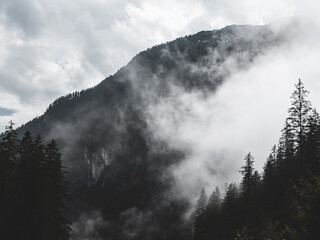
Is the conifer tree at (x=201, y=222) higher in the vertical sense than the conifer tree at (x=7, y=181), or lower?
higher

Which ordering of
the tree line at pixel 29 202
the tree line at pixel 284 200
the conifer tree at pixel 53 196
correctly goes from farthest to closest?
1. the conifer tree at pixel 53 196
2. the tree line at pixel 29 202
3. the tree line at pixel 284 200

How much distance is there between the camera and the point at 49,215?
25.7 m

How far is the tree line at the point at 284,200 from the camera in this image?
1191 cm

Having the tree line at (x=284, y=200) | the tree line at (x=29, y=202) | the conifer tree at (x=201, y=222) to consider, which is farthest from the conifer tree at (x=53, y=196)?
the conifer tree at (x=201, y=222)

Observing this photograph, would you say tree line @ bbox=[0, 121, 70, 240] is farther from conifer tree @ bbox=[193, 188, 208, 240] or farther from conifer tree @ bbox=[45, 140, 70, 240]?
conifer tree @ bbox=[193, 188, 208, 240]

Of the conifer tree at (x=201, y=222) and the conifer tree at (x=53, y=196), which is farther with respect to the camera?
the conifer tree at (x=201, y=222)

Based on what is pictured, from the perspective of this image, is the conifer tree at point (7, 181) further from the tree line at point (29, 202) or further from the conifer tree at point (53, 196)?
the conifer tree at point (53, 196)

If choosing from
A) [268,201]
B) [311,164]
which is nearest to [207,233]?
[268,201]

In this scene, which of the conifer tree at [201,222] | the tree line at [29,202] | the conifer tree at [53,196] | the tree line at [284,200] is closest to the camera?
the tree line at [284,200]

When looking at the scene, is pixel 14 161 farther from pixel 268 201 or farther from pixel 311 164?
pixel 268 201

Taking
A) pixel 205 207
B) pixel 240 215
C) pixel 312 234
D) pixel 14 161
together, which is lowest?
pixel 312 234

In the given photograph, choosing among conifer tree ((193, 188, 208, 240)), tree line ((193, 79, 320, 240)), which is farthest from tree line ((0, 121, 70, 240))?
conifer tree ((193, 188, 208, 240))

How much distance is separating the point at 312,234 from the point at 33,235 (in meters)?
20.7

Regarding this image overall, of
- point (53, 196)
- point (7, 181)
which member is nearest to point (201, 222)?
point (53, 196)
